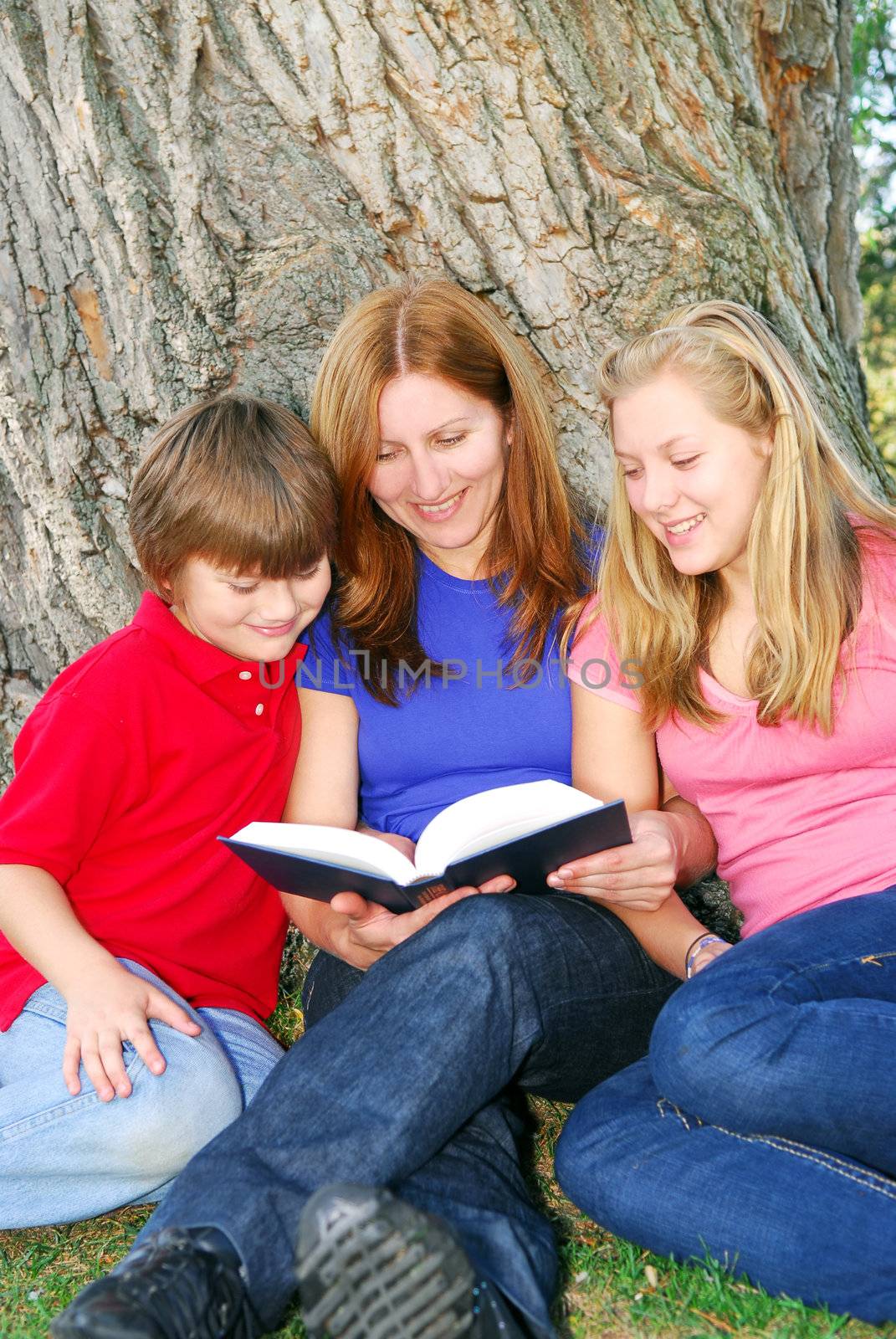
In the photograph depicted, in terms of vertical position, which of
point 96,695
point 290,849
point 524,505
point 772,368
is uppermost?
point 772,368

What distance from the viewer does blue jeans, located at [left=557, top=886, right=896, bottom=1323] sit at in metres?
1.91

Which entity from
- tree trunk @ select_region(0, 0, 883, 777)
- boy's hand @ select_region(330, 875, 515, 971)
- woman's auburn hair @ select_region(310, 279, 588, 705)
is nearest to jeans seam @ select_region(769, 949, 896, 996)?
boy's hand @ select_region(330, 875, 515, 971)

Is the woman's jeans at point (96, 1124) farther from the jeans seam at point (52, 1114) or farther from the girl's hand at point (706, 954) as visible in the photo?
the girl's hand at point (706, 954)

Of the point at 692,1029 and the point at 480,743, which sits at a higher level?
the point at 480,743

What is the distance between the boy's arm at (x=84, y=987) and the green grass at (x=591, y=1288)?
346mm

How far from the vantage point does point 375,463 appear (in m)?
2.75

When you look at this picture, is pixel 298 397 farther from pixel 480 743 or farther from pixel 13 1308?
pixel 13 1308

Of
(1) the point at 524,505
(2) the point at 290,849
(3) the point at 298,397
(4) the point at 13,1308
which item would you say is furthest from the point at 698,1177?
(3) the point at 298,397

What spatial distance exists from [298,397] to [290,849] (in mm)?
1327

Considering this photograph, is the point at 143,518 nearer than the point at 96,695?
No

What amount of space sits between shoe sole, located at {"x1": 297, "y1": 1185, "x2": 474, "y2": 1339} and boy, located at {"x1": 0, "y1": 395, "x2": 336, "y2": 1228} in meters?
0.82

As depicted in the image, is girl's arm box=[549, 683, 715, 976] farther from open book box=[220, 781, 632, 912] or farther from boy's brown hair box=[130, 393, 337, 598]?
boy's brown hair box=[130, 393, 337, 598]

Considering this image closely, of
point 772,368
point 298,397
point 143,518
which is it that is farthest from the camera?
point 298,397

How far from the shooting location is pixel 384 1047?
2.02m
